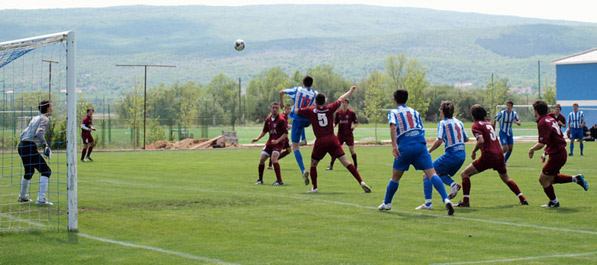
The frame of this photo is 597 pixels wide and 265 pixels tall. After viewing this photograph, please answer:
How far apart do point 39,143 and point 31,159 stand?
41 cm

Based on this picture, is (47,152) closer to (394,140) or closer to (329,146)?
(329,146)

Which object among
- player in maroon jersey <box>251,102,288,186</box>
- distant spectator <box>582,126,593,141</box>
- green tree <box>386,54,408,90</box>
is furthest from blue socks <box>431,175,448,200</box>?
green tree <box>386,54,408,90</box>

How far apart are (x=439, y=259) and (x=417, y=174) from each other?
38.3ft

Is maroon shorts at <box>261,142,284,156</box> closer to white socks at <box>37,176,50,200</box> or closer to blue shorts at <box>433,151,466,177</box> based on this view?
blue shorts at <box>433,151,466,177</box>

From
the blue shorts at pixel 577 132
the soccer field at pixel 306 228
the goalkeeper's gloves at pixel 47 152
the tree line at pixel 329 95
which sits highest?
the tree line at pixel 329 95

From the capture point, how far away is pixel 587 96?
58031mm

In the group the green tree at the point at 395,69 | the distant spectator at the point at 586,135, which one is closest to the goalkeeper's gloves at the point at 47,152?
the distant spectator at the point at 586,135

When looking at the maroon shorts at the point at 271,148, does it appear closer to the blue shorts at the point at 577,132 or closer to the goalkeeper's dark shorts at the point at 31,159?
the goalkeeper's dark shorts at the point at 31,159

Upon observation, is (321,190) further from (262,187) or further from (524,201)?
(524,201)

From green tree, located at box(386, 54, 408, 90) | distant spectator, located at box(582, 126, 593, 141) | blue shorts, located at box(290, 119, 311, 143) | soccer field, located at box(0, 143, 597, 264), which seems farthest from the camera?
green tree, located at box(386, 54, 408, 90)

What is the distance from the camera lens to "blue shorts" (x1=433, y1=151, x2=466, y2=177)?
12.4m

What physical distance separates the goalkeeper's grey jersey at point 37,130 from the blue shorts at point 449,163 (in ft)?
22.9

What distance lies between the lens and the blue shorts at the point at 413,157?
1163 cm

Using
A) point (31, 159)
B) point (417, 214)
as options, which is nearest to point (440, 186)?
point (417, 214)
